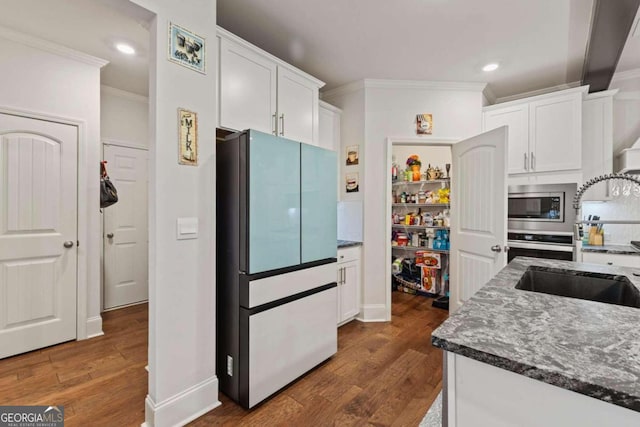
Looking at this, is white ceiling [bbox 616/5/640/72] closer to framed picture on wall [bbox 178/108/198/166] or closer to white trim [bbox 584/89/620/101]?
white trim [bbox 584/89/620/101]

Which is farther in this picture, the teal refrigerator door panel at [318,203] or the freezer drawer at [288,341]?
the teal refrigerator door panel at [318,203]

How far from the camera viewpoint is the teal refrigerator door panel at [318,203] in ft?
6.88

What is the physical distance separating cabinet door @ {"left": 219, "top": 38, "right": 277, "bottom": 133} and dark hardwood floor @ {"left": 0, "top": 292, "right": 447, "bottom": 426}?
6.02ft

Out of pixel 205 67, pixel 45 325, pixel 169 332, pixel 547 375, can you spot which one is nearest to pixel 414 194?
pixel 205 67

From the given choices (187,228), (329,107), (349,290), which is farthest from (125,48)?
(349,290)

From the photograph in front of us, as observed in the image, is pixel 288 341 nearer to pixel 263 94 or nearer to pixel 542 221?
pixel 263 94

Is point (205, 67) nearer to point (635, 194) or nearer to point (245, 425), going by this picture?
point (245, 425)

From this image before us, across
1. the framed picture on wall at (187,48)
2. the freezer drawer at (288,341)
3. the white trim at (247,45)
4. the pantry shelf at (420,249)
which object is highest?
the white trim at (247,45)

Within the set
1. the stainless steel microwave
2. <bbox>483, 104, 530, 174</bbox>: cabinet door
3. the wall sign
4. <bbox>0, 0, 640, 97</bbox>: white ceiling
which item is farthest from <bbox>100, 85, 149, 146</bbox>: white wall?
the stainless steel microwave

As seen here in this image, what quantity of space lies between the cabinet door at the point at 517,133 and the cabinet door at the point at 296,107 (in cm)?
202

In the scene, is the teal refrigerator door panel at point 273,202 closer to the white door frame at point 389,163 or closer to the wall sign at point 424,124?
the white door frame at point 389,163

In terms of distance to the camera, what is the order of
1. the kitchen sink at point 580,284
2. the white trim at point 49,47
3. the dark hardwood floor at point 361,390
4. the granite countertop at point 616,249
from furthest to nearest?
the granite countertop at point 616,249, the white trim at point 49,47, the dark hardwood floor at point 361,390, the kitchen sink at point 580,284

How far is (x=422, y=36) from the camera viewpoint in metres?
2.34

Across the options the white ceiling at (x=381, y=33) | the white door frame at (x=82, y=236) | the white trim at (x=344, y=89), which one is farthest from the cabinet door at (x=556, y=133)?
the white door frame at (x=82, y=236)
